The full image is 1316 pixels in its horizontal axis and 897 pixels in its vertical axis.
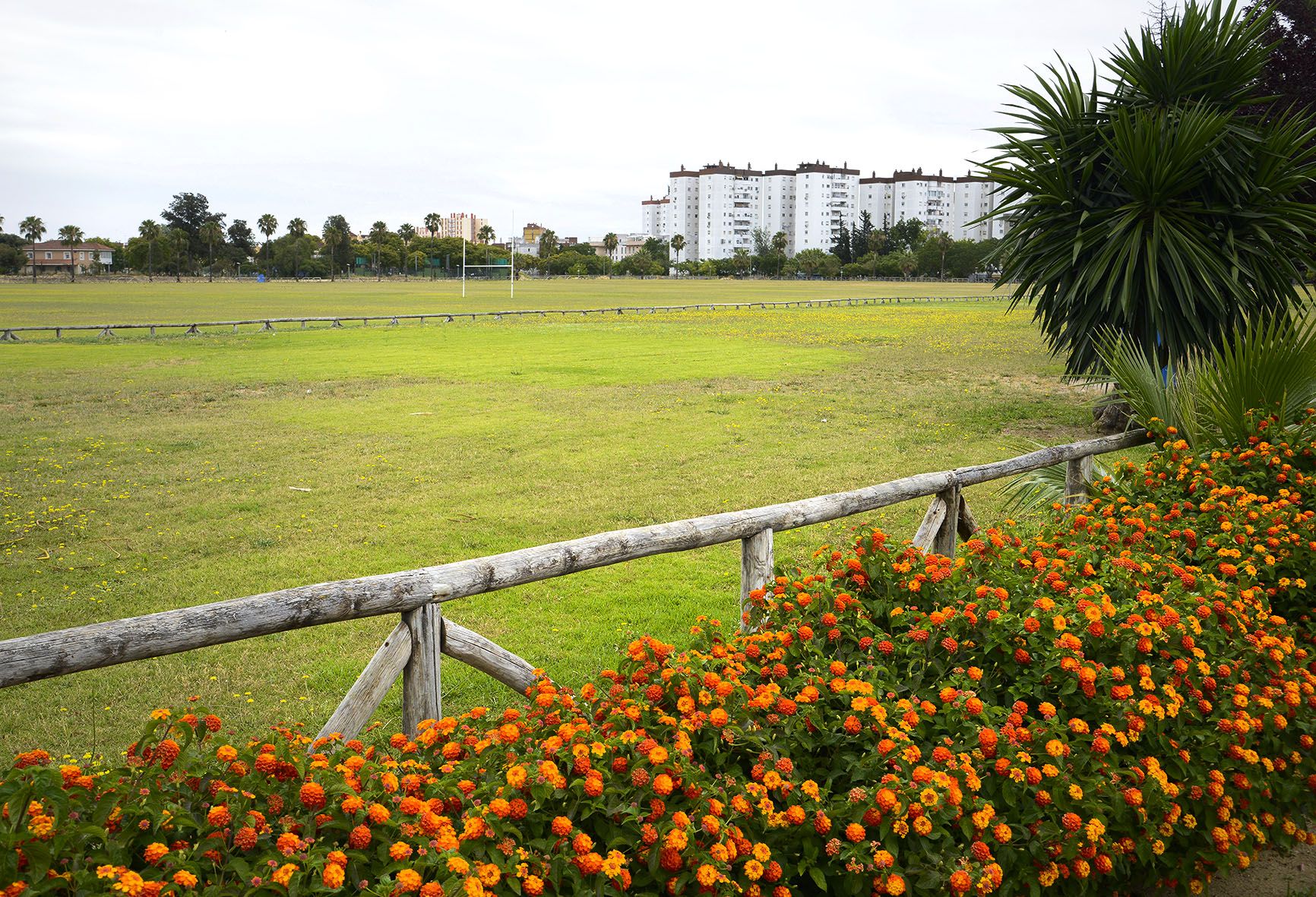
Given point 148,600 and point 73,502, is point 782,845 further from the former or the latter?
point 73,502

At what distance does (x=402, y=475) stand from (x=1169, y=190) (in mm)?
9216

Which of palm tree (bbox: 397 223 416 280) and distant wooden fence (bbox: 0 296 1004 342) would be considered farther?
palm tree (bbox: 397 223 416 280)

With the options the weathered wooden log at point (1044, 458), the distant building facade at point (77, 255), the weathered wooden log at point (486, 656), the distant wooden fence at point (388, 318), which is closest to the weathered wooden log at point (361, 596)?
the weathered wooden log at point (486, 656)

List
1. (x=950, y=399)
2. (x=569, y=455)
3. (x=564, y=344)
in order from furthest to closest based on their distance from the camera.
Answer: (x=564, y=344) → (x=950, y=399) → (x=569, y=455)

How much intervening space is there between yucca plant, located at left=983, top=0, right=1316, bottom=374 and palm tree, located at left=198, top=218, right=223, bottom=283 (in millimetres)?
108995

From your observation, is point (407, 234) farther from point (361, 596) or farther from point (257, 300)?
point (361, 596)

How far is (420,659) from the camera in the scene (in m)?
3.35

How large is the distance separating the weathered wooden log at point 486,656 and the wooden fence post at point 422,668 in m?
0.06

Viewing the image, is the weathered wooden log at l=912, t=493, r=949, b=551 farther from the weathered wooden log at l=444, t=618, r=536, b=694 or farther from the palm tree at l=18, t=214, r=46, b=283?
the palm tree at l=18, t=214, r=46, b=283

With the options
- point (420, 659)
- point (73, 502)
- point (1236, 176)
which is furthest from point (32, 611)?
point (1236, 176)

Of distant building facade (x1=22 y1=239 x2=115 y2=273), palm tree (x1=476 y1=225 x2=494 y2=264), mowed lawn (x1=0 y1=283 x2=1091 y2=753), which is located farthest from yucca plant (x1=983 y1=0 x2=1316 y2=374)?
palm tree (x1=476 y1=225 x2=494 y2=264)

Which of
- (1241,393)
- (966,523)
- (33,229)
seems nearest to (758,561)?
(966,523)

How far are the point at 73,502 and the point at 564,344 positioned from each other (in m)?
20.4

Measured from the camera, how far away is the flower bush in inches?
78.6
